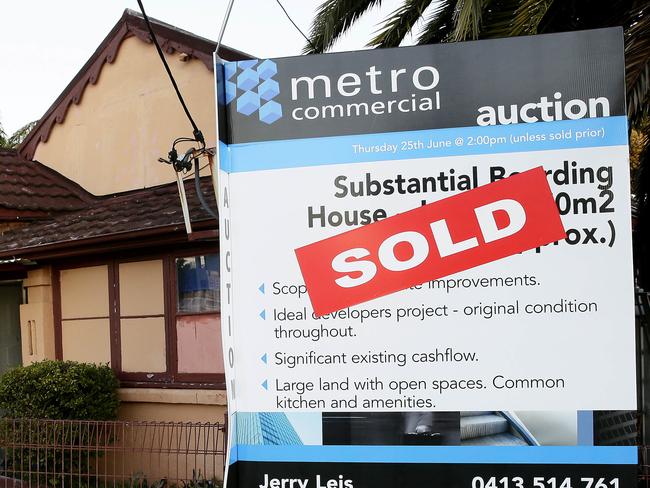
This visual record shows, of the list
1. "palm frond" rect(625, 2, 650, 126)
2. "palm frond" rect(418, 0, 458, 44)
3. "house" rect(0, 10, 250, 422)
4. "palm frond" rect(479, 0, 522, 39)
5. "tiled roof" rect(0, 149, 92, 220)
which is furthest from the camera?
"tiled roof" rect(0, 149, 92, 220)

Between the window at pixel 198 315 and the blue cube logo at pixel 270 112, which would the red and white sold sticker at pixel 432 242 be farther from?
the window at pixel 198 315

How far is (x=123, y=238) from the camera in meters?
9.36

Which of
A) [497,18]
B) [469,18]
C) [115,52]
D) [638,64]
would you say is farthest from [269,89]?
[115,52]

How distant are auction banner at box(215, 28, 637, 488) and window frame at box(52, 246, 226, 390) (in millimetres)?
5508

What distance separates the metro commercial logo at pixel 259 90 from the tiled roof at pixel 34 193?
8148 millimetres

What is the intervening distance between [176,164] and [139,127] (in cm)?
334

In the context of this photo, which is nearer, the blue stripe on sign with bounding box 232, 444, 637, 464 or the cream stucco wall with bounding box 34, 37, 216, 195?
the blue stripe on sign with bounding box 232, 444, 637, 464

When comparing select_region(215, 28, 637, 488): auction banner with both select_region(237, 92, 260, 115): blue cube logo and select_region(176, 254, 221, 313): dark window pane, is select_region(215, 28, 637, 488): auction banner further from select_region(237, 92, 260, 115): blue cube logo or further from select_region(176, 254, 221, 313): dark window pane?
select_region(176, 254, 221, 313): dark window pane

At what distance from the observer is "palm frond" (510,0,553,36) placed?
6.65 m

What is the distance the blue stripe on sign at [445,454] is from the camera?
3.35 meters

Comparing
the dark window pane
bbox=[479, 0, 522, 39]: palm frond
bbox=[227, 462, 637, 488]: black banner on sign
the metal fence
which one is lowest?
the metal fence

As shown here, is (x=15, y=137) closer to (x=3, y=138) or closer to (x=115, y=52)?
(x=3, y=138)

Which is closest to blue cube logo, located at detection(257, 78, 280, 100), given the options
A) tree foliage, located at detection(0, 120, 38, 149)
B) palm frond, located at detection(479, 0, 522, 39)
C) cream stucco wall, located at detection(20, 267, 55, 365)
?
palm frond, located at detection(479, 0, 522, 39)

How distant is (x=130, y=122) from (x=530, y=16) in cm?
615
